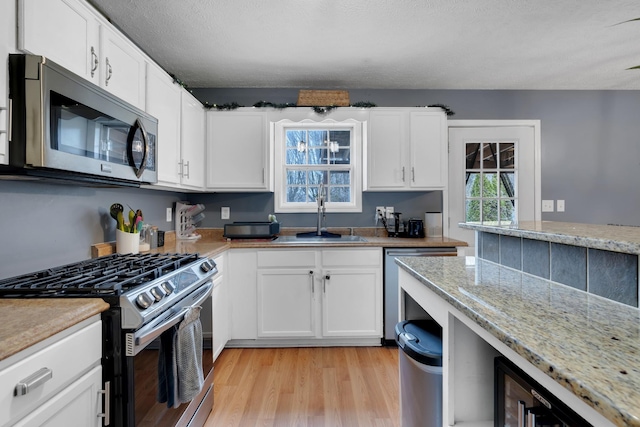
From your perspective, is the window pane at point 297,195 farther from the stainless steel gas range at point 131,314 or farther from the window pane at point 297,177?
the stainless steel gas range at point 131,314

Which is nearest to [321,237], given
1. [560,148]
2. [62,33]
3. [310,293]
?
[310,293]

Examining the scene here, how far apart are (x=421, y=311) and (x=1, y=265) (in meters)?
1.83

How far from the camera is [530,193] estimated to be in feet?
10.6

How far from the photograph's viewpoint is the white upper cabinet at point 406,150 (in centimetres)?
291

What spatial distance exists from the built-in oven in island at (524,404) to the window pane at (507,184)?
2717 mm

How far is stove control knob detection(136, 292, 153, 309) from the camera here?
3.53ft

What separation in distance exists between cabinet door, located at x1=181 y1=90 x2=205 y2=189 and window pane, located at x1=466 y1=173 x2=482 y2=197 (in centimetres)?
259

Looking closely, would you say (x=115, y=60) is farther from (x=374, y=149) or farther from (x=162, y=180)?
(x=374, y=149)

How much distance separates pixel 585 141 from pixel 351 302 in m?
2.92

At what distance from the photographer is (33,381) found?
2.45ft

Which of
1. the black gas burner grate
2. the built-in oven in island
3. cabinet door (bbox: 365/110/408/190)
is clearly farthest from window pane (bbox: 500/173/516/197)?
the black gas burner grate

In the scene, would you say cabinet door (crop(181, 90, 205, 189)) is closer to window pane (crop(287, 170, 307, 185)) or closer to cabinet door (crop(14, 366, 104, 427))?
window pane (crop(287, 170, 307, 185))

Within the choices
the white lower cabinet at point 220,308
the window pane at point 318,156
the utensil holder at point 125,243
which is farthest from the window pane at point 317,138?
the utensil holder at point 125,243

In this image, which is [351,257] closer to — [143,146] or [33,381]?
[143,146]
